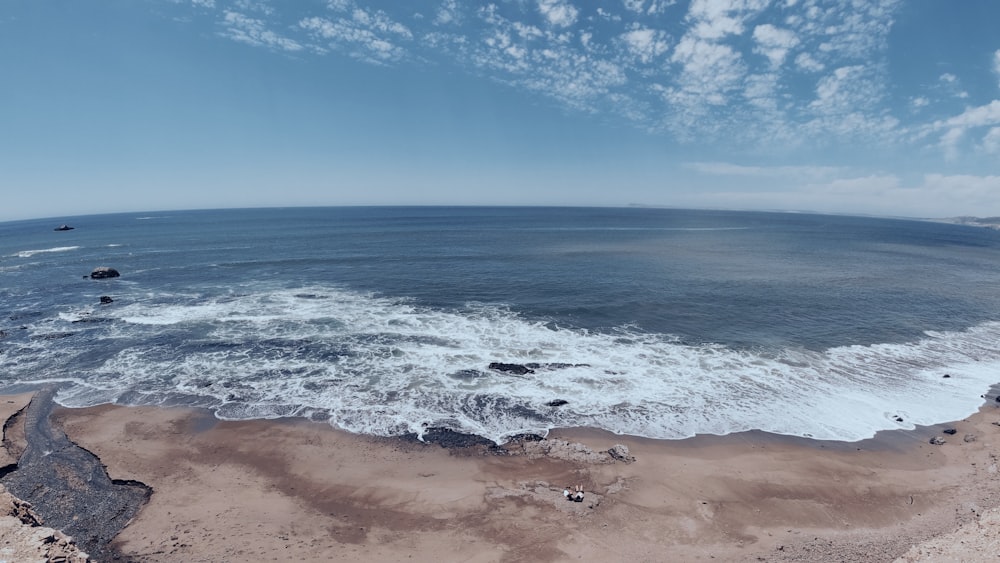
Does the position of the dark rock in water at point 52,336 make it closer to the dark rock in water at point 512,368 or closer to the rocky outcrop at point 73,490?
the rocky outcrop at point 73,490

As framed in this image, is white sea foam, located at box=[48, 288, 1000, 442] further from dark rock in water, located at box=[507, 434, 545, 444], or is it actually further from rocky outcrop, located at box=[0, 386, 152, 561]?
rocky outcrop, located at box=[0, 386, 152, 561]

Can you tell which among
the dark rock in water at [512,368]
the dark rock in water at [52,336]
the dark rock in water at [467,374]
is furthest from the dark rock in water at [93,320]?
the dark rock in water at [512,368]

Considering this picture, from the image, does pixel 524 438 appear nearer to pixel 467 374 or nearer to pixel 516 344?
pixel 467 374

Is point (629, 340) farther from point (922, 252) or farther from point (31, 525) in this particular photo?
point (922, 252)

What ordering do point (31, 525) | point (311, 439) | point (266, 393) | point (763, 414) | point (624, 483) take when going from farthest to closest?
point (266, 393)
point (763, 414)
point (311, 439)
point (624, 483)
point (31, 525)

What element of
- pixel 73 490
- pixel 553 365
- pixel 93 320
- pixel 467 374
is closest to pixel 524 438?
pixel 467 374

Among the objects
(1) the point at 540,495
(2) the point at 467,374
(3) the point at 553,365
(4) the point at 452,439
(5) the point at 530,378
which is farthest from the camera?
(3) the point at 553,365

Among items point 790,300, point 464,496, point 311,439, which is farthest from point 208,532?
point 790,300
